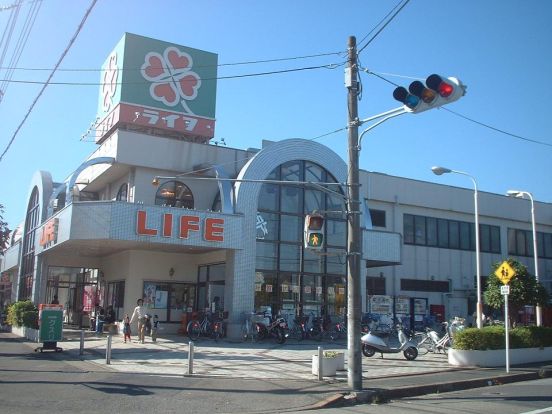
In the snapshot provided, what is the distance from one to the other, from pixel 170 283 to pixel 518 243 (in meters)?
26.2

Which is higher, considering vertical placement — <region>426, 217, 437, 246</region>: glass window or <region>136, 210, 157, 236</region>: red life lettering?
<region>426, 217, 437, 246</region>: glass window

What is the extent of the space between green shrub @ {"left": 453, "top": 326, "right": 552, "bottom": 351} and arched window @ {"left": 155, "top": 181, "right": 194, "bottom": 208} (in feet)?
46.7

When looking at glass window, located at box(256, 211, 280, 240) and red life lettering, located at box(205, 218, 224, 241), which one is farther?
glass window, located at box(256, 211, 280, 240)

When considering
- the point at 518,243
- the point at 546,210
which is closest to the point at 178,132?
the point at 518,243

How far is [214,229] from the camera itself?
76.1 feet

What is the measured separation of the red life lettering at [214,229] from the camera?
907 inches

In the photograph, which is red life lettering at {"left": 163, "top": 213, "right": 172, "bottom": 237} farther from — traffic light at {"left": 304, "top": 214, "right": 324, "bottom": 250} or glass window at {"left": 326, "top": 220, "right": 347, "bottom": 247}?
traffic light at {"left": 304, "top": 214, "right": 324, "bottom": 250}

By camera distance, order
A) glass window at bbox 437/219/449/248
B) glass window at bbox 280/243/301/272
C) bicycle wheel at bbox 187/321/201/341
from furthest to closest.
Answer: glass window at bbox 437/219/449/248, glass window at bbox 280/243/301/272, bicycle wheel at bbox 187/321/201/341

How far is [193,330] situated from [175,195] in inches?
271

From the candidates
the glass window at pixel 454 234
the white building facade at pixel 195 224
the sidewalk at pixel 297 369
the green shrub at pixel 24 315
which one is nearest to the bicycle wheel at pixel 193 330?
the white building facade at pixel 195 224

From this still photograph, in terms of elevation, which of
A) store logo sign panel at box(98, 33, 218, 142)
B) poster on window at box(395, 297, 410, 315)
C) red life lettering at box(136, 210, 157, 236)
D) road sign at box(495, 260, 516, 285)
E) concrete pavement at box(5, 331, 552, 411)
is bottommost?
concrete pavement at box(5, 331, 552, 411)

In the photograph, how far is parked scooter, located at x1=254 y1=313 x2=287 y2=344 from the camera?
22609 millimetres

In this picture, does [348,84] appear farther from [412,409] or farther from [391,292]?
[391,292]

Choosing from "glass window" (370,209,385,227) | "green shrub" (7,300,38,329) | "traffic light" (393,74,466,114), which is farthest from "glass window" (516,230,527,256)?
"traffic light" (393,74,466,114)
